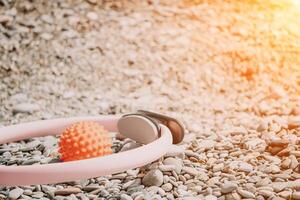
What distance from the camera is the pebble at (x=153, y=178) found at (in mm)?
3117

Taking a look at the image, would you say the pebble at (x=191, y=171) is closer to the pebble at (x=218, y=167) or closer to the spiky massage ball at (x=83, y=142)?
the pebble at (x=218, y=167)

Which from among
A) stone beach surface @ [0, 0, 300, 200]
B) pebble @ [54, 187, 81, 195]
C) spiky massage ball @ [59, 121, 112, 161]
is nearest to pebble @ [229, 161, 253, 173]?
stone beach surface @ [0, 0, 300, 200]

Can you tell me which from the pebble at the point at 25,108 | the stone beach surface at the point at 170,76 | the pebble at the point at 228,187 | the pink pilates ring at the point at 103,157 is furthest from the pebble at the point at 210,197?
the pebble at the point at 25,108

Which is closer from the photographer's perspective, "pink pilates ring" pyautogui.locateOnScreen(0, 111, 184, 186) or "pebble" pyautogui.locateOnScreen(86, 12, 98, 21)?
"pink pilates ring" pyautogui.locateOnScreen(0, 111, 184, 186)

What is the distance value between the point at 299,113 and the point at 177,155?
1128 millimetres

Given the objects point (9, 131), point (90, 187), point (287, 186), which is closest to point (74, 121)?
point (9, 131)

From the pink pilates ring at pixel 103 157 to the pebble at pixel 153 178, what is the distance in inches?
4.1

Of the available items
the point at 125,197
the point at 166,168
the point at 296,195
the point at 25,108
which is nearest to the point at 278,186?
the point at 296,195

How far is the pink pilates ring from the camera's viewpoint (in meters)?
2.74

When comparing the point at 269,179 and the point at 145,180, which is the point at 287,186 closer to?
the point at 269,179

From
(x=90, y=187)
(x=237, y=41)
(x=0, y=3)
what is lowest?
(x=90, y=187)

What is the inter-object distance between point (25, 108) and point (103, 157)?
2.00m

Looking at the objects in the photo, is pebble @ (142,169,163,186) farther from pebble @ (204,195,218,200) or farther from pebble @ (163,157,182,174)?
pebble @ (204,195,218,200)

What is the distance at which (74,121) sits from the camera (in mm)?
3666
